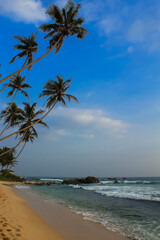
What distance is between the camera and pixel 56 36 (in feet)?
40.6

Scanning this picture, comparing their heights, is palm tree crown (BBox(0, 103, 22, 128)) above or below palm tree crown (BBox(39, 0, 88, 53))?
below

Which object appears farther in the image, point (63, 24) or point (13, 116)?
point (13, 116)

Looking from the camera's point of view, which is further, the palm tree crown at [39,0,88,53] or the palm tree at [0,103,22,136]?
the palm tree at [0,103,22,136]

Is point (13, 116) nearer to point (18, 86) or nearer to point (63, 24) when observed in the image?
point (18, 86)

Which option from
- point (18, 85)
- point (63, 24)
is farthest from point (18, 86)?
point (63, 24)

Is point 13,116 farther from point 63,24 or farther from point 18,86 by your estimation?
point 63,24

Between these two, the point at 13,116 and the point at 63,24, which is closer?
the point at 63,24

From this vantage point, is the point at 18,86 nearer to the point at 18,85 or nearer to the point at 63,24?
the point at 18,85

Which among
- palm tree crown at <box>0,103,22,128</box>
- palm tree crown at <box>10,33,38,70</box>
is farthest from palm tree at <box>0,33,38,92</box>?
palm tree crown at <box>0,103,22,128</box>

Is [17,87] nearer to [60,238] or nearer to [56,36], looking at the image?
[56,36]

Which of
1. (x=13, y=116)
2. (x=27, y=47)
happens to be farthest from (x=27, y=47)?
(x=13, y=116)

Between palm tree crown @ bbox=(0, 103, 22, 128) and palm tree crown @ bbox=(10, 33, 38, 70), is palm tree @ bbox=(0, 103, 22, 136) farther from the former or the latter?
palm tree crown @ bbox=(10, 33, 38, 70)

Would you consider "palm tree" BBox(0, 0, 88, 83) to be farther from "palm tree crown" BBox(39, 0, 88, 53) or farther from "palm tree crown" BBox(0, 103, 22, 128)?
"palm tree crown" BBox(0, 103, 22, 128)

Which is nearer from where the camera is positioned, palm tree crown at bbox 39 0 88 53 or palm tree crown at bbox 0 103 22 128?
palm tree crown at bbox 39 0 88 53
